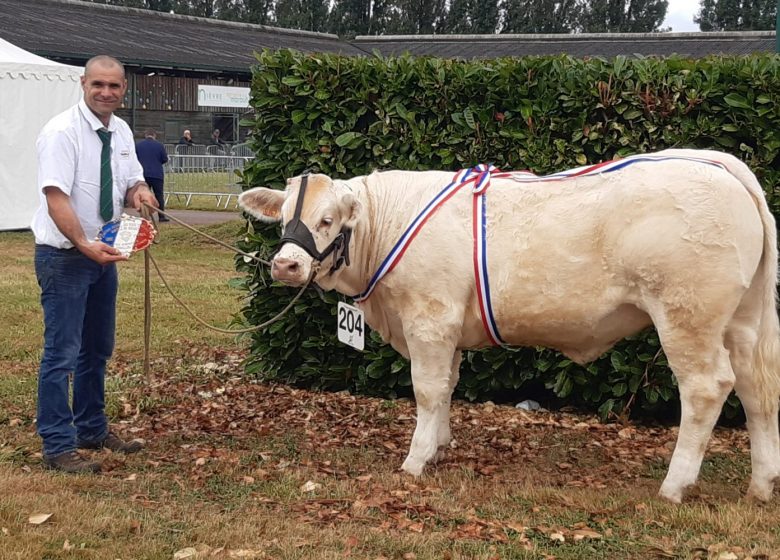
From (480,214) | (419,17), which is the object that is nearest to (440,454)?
(480,214)

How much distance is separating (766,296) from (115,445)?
13.8 feet

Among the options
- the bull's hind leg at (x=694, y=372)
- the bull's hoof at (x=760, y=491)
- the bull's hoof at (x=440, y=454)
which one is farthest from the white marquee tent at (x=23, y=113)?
the bull's hoof at (x=760, y=491)

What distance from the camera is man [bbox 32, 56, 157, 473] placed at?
603cm

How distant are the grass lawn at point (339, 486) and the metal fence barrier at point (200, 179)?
17.5m

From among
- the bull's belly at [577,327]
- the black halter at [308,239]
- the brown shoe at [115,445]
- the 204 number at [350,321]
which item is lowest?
the brown shoe at [115,445]

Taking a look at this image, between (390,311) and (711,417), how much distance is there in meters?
1.94

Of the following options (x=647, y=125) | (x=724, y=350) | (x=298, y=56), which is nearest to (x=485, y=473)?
(x=724, y=350)

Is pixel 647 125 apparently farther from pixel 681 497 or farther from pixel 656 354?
pixel 681 497

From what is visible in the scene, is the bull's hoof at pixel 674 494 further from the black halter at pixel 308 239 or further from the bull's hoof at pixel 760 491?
the black halter at pixel 308 239

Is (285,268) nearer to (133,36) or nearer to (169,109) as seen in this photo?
(133,36)

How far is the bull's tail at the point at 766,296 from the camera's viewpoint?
5.50m

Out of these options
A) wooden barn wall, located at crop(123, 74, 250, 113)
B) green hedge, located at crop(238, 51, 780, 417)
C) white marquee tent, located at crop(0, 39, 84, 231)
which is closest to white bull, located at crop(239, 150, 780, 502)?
green hedge, located at crop(238, 51, 780, 417)

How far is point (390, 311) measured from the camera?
20.3 ft

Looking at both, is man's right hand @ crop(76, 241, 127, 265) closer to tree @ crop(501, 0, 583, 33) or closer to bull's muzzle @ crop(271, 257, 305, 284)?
bull's muzzle @ crop(271, 257, 305, 284)
